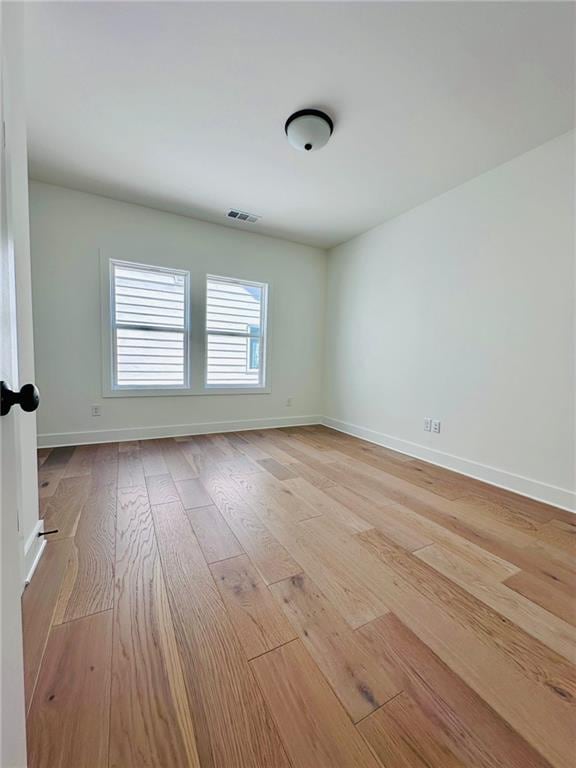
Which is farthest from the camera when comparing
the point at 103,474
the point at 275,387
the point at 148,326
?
the point at 275,387

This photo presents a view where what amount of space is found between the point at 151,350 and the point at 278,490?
2.26 metres

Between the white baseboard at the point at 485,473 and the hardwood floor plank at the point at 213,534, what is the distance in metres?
2.10

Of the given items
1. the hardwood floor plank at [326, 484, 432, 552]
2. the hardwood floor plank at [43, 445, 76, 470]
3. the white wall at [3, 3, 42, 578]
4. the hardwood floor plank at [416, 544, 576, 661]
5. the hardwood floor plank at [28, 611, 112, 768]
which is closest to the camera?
the hardwood floor plank at [28, 611, 112, 768]

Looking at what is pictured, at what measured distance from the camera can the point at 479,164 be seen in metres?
2.34

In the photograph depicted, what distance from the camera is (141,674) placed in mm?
885

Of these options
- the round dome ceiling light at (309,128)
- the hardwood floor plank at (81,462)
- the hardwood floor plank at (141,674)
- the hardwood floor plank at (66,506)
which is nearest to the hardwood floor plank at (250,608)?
the hardwood floor plank at (141,674)

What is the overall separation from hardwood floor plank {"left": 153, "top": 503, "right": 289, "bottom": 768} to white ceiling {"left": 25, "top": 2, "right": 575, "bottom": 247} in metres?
2.57

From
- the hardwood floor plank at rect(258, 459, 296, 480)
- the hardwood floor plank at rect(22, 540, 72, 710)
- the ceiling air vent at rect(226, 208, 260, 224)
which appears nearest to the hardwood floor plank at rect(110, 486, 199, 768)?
the hardwood floor plank at rect(22, 540, 72, 710)

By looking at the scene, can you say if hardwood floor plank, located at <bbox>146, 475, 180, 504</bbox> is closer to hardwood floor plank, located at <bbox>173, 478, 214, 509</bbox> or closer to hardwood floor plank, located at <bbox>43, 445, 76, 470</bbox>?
hardwood floor plank, located at <bbox>173, 478, 214, 509</bbox>

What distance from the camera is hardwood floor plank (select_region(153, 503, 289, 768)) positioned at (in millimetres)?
718

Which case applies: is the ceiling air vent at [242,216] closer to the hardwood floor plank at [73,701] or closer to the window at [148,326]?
the window at [148,326]

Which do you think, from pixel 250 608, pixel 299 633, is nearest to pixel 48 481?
pixel 250 608

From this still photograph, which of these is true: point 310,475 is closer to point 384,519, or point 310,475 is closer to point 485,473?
point 384,519

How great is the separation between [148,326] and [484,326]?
11.0 ft
